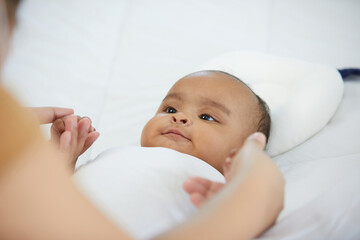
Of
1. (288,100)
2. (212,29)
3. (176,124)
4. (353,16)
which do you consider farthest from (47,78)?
(353,16)

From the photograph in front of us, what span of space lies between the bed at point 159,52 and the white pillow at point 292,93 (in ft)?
0.09

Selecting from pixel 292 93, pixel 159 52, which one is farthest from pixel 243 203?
pixel 159 52

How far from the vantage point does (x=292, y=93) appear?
1.16m

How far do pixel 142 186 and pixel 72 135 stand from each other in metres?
0.26

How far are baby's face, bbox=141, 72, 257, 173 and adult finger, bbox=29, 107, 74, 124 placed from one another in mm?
228

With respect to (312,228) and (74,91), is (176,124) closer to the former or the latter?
(312,228)

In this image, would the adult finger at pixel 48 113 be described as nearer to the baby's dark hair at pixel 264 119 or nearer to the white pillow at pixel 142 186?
the white pillow at pixel 142 186

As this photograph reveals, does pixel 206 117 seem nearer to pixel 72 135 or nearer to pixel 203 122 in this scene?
pixel 203 122

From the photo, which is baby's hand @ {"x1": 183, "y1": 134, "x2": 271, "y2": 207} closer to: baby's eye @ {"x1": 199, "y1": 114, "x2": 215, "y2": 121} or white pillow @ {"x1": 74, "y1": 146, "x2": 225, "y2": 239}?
white pillow @ {"x1": 74, "y1": 146, "x2": 225, "y2": 239}

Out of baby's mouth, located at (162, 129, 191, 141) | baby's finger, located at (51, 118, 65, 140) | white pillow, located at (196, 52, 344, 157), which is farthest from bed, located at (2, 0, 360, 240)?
baby's mouth, located at (162, 129, 191, 141)

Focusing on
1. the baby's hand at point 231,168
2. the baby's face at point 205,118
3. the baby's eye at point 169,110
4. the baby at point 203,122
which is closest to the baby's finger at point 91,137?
the baby at point 203,122

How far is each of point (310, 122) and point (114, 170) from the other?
0.63 meters

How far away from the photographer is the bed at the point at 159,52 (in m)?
1.09

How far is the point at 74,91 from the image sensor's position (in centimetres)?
133
